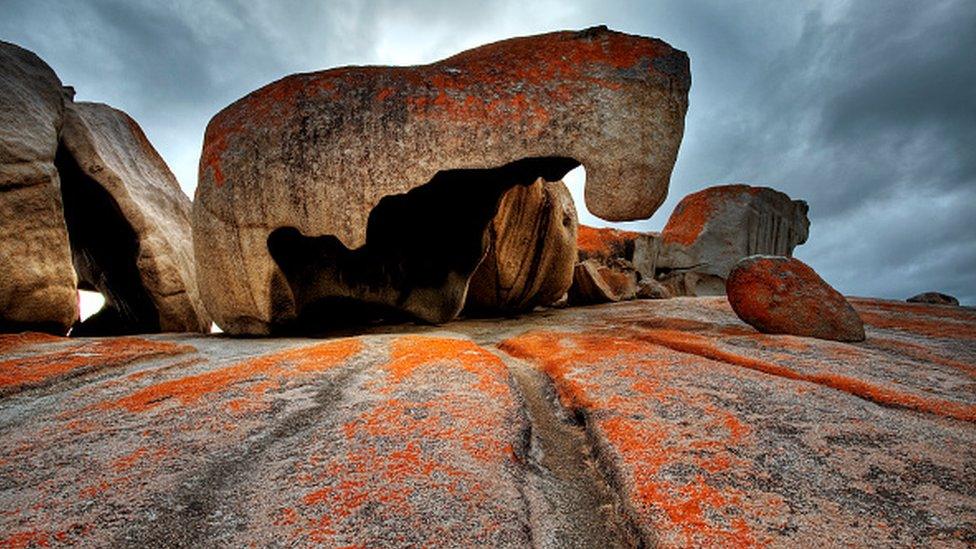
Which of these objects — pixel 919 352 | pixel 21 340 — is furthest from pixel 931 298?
pixel 21 340

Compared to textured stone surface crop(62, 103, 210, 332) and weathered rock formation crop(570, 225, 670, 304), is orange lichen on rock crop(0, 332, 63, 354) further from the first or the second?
weathered rock formation crop(570, 225, 670, 304)

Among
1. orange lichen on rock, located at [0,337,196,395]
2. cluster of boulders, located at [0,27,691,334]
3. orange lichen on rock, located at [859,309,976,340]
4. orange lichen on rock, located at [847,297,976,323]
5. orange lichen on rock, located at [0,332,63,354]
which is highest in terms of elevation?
cluster of boulders, located at [0,27,691,334]

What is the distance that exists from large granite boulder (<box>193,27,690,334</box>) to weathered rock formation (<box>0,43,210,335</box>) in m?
0.94

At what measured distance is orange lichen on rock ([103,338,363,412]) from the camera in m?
1.71

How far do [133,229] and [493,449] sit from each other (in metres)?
5.06

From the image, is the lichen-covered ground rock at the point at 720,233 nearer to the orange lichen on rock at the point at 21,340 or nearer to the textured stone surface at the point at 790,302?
the textured stone surface at the point at 790,302

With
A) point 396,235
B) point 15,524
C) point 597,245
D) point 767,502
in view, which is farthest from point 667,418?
point 597,245

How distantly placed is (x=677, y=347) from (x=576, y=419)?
111 cm

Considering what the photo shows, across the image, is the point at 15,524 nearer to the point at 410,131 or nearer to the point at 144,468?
the point at 144,468

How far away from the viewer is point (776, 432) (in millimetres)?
1354

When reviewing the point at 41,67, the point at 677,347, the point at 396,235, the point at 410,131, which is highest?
the point at 41,67

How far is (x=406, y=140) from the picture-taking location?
3125 millimetres

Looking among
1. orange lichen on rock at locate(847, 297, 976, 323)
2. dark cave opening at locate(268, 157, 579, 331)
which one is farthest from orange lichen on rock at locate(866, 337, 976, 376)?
dark cave opening at locate(268, 157, 579, 331)

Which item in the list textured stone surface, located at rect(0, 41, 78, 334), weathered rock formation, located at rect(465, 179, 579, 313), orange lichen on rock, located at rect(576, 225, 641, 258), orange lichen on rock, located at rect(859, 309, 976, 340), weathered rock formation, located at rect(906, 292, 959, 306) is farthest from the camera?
orange lichen on rock, located at rect(576, 225, 641, 258)
